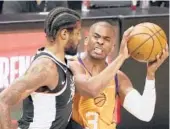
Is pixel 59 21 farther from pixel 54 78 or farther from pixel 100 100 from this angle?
pixel 100 100

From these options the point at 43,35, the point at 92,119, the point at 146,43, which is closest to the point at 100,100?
the point at 92,119

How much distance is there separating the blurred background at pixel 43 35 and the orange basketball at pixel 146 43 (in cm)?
139

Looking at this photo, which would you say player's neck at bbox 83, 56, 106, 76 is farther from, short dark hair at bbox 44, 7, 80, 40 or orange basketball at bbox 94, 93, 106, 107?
short dark hair at bbox 44, 7, 80, 40

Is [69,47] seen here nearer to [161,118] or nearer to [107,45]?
[107,45]

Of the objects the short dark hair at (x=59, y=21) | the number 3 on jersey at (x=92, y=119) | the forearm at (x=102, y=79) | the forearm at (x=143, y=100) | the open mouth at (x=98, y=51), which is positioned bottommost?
the number 3 on jersey at (x=92, y=119)

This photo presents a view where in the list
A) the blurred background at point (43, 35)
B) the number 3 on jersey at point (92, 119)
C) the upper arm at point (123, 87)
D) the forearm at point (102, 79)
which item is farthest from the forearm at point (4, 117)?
the blurred background at point (43, 35)

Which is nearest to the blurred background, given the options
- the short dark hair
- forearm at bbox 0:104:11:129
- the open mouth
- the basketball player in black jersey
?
the open mouth

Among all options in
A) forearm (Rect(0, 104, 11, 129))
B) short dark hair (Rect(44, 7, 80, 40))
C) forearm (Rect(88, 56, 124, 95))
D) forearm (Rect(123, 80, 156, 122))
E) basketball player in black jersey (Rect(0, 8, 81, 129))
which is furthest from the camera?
forearm (Rect(123, 80, 156, 122))

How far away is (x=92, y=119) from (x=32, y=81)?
0.85 metres

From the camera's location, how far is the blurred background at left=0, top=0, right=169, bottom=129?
17.7ft

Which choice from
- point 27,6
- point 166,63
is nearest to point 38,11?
point 27,6

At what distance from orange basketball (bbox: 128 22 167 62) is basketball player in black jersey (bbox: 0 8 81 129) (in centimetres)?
58

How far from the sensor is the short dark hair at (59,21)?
140 inches

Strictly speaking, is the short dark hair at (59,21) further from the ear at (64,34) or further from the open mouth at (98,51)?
the open mouth at (98,51)
